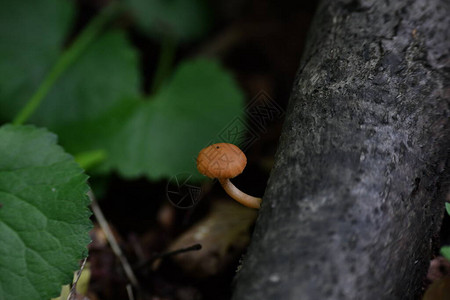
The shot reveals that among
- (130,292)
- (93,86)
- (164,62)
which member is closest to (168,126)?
(93,86)

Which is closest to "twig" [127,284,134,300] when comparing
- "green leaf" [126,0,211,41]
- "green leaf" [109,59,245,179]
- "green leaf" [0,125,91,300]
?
"green leaf" [0,125,91,300]

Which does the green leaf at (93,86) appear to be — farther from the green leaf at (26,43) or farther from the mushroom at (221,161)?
the mushroom at (221,161)

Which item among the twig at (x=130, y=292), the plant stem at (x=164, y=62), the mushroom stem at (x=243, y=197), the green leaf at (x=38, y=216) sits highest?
the plant stem at (x=164, y=62)

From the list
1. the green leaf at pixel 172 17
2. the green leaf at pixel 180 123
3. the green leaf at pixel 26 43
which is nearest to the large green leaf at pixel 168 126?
the green leaf at pixel 180 123

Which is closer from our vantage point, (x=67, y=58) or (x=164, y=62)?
(x=67, y=58)

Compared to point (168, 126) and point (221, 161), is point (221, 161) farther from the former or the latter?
point (168, 126)

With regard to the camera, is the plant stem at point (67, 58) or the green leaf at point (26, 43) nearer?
the plant stem at point (67, 58)

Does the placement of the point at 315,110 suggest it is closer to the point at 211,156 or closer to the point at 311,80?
the point at 311,80
